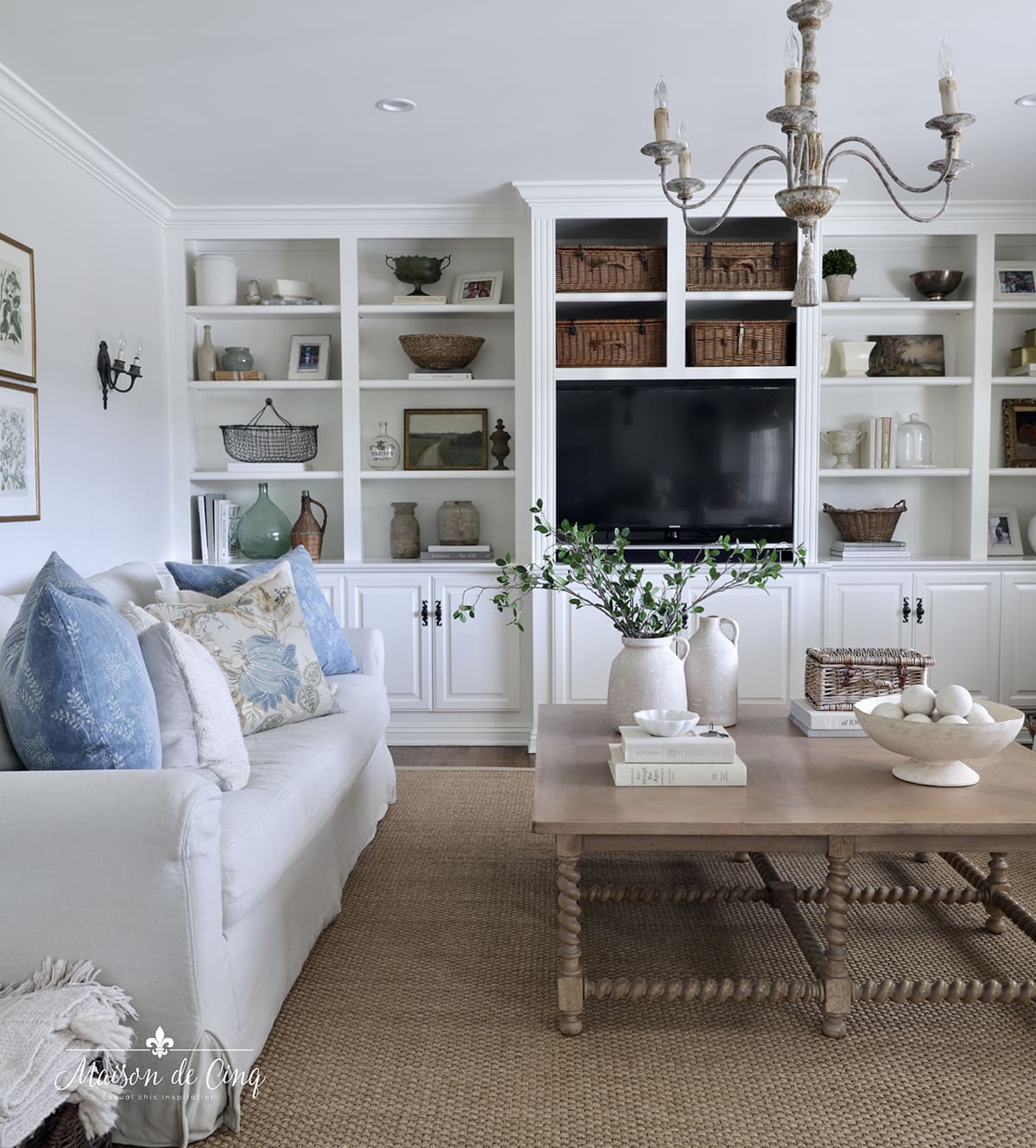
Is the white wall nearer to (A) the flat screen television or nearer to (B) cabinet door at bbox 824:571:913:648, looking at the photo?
(A) the flat screen television

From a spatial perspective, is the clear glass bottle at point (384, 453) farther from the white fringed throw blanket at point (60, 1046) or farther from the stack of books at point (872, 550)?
the white fringed throw blanket at point (60, 1046)

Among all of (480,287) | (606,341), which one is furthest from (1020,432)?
(480,287)

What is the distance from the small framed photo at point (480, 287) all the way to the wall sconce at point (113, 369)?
154 cm

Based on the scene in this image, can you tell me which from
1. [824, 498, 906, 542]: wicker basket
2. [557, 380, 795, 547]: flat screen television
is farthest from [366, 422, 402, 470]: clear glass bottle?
[824, 498, 906, 542]: wicker basket

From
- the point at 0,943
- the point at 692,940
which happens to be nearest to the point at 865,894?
the point at 692,940

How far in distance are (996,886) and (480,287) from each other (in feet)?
11.2

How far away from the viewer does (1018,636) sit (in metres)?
4.65

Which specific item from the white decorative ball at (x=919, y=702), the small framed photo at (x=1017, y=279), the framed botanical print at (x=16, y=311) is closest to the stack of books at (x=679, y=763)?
the white decorative ball at (x=919, y=702)

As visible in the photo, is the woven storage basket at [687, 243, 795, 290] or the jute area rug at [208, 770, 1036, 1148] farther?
the woven storage basket at [687, 243, 795, 290]

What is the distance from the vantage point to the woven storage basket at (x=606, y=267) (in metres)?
4.53

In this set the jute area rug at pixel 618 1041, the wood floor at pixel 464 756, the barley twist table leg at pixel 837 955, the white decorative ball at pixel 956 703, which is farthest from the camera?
the wood floor at pixel 464 756

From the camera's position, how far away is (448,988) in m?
2.40

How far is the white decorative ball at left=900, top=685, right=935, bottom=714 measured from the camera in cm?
231

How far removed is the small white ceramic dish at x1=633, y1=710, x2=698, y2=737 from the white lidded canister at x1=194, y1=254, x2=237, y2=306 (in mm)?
3257
